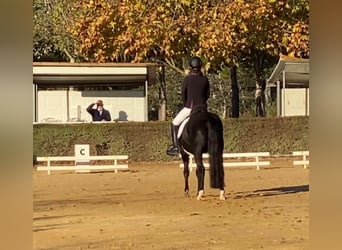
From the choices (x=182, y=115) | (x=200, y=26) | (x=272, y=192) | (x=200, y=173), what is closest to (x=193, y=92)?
(x=182, y=115)

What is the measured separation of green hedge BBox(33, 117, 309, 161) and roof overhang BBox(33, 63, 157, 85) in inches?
79.9

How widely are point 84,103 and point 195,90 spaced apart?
386 inches

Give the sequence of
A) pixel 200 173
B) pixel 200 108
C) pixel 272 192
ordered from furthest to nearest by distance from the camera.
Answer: pixel 272 192 < pixel 200 108 < pixel 200 173

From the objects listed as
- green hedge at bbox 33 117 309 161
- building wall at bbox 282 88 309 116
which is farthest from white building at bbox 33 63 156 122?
building wall at bbox 282 88 309 116

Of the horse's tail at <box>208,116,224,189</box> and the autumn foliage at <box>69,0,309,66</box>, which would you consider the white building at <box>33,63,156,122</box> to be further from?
the horse's tail at <box>208,116,224,189</box>

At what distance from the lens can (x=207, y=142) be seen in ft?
27.1

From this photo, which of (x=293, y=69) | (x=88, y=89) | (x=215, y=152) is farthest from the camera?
(x=88, y=89)

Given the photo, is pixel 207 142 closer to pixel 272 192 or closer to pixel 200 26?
pixel 272 192

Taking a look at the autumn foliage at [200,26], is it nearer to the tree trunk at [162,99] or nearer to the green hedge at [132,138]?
the green hedge at [132,138]

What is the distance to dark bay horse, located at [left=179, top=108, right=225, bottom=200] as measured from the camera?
26.5ft

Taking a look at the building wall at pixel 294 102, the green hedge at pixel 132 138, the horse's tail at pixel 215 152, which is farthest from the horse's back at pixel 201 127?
the building wall at pixel 294 102
